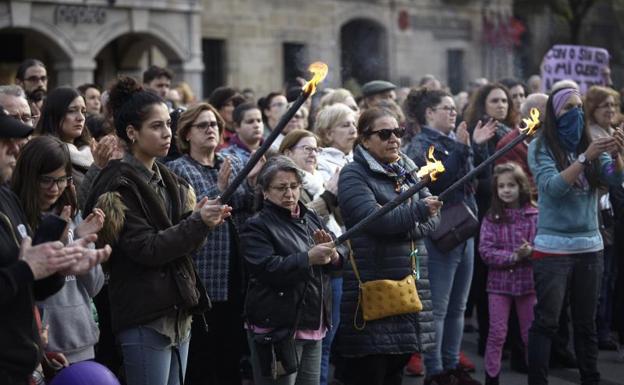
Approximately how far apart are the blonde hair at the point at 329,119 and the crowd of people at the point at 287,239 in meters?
0.01

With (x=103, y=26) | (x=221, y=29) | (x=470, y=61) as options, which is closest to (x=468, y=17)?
(x=470, y=61)

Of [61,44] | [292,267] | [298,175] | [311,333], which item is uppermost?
[61,44]

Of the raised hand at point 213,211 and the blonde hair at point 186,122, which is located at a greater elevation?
the blonde hair at point 186,122

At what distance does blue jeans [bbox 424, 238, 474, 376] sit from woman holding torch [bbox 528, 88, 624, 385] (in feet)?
2.27

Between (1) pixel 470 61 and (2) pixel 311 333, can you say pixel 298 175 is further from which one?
(1) pixel 470 61

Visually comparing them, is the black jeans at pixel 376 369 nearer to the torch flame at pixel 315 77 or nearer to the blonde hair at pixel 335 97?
the torch flame at pixel 315 77

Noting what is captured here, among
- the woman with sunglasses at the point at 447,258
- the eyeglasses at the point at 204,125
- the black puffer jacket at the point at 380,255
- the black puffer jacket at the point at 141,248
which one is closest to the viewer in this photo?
the black puffer jacket at the point at 141,248

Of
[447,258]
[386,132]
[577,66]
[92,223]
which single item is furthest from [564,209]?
[577,66]

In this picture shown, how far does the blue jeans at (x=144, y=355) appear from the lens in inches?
194

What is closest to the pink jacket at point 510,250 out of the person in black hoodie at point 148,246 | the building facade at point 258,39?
the person in black hoodie at point 148,246

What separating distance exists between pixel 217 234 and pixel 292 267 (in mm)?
1124

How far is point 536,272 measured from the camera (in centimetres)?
694

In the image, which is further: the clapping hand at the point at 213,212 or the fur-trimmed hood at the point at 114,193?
the fur-trimmed hood at the point at 114,193

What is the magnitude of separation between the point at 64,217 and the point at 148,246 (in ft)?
1.62
